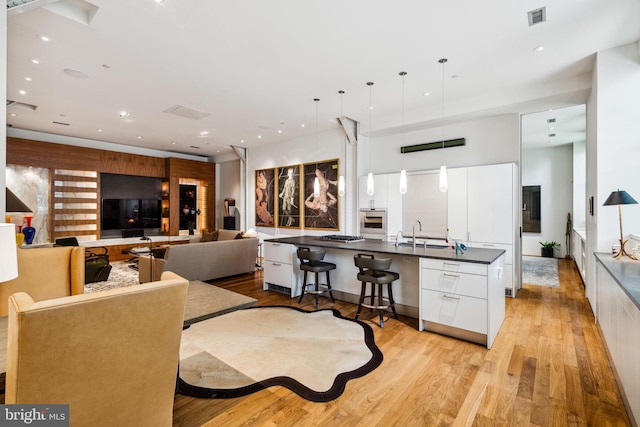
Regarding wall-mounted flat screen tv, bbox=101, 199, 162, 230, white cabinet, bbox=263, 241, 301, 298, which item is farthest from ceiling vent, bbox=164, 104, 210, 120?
wall-mounted flat screen tv, bbox=101, 199, 162, 230

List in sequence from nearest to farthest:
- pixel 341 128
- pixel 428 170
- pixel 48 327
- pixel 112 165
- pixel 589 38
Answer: pixel 48 327, pixel 589 38, pixel 428 170, pixel 341 128, pixel 112 165

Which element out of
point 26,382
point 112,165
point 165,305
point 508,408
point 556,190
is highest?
point 112,165

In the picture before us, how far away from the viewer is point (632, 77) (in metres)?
3.45

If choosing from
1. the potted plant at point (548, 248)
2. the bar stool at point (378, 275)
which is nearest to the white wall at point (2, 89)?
the bar stool at point (378, 275)

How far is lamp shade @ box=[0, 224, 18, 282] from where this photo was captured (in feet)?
4.40

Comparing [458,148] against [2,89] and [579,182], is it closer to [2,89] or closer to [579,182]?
[579,182]

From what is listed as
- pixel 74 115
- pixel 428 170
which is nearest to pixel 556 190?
pixel 428 170

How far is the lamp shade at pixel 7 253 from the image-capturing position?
1340 mm

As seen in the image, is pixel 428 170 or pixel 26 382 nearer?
pixel 26 382

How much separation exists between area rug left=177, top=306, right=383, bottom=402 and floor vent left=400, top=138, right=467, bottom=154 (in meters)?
3.65

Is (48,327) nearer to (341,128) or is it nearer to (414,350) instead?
(414,350)

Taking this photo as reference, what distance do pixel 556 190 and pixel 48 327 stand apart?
34.3ft

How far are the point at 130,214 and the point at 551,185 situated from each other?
11.7 meters

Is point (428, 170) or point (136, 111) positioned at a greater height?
point (136, 111)
